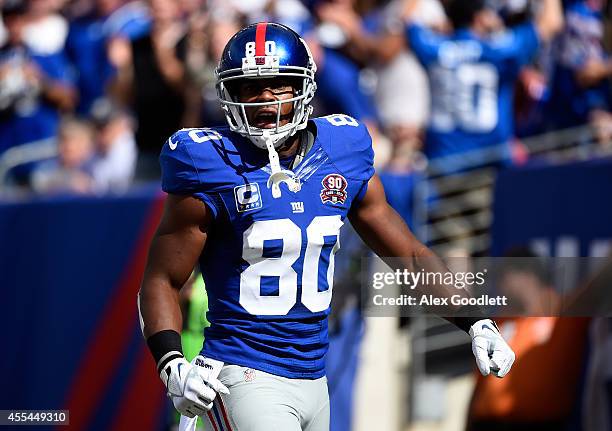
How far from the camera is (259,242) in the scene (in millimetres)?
3990

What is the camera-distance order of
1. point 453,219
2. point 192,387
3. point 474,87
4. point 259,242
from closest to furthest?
point 192,387 < point 259,242 < point 453,219 < point 474,87

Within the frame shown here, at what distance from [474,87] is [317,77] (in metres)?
0.95

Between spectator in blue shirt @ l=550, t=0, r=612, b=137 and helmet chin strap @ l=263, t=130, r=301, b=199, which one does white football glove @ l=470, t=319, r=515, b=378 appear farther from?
spectator in blue shirt @ l=550, t=0, r=612, b=137

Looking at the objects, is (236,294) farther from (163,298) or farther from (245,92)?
(245,92)

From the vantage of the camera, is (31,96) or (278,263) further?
(31,96)

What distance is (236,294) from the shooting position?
4.03m

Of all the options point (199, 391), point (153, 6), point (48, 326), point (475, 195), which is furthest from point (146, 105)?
point (199, 391)

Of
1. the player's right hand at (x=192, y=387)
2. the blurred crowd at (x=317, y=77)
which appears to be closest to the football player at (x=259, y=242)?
the player's right hand at (x=192, y=387)

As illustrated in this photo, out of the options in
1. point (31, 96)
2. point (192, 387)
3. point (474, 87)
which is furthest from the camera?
point (31, 96)

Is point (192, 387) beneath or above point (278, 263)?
beneath

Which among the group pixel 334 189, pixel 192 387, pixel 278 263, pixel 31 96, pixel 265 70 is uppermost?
pixel 31 96

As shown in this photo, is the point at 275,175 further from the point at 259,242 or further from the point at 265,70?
the point at 265,70

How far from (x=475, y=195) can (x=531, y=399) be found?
191 cm

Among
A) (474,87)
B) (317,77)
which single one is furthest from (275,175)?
(474,87)
